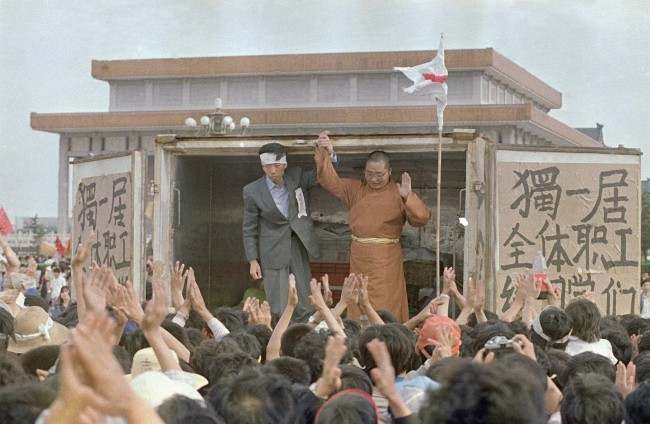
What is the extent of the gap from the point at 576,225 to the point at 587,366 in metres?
5.39

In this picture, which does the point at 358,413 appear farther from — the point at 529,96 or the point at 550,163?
the point at 529,96

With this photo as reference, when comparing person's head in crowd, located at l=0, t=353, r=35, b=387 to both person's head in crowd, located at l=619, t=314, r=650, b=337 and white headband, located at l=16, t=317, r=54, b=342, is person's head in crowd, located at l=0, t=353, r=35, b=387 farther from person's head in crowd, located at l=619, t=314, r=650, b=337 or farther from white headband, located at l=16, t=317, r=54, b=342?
person's head in crowd, located at l=619, t=314, r=650, b=337

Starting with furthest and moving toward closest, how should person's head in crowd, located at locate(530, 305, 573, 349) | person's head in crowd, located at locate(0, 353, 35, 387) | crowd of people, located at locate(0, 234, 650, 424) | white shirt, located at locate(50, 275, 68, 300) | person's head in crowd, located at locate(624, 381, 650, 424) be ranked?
white shirt, located at locate(50, 275, 68, 300) < person's head in crowd, located at locate(530, 305, 573, 349) < person's head in crowd, located at locate(0, 353, 35, 387) < person's head in crowd, located at locate(624, 381, 650, 424) < crowd of people, located at locate(0, 234, 650, 424)

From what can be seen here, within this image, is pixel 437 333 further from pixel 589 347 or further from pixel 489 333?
pixel 589 347

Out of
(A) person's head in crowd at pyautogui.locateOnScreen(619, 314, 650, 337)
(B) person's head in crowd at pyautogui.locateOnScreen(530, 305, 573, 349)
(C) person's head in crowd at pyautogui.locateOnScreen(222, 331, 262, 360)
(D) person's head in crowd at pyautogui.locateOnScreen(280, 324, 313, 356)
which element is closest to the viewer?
(C) person's head in crowd at pyautogui.locateOnScreen(222, 331, 262, 360)

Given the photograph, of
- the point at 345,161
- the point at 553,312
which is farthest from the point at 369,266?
the point at 553,312

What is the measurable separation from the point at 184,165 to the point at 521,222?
3178mm

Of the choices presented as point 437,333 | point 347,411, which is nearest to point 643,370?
point 437,333

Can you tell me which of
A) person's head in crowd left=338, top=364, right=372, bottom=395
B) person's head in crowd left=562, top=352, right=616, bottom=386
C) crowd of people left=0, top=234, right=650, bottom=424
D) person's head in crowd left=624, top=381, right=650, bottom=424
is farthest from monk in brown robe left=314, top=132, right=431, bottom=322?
person's head in crowd left=624, top=381, right=650, bottom=424

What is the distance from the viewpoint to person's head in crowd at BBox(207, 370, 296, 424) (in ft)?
10.9

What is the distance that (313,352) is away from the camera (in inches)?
188

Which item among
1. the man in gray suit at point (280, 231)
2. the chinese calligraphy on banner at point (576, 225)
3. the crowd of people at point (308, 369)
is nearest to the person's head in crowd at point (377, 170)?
the man in gray suit at point (280, 231)

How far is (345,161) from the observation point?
1134 cm

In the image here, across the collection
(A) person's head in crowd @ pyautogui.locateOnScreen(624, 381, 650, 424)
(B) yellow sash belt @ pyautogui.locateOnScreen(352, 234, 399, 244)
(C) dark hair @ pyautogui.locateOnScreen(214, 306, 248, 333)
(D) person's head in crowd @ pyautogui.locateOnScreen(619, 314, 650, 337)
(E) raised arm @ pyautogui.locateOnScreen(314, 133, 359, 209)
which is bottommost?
(D) person's head in crowd @ pyautogui.locateOnScreen(619, 314, 650, 337)
